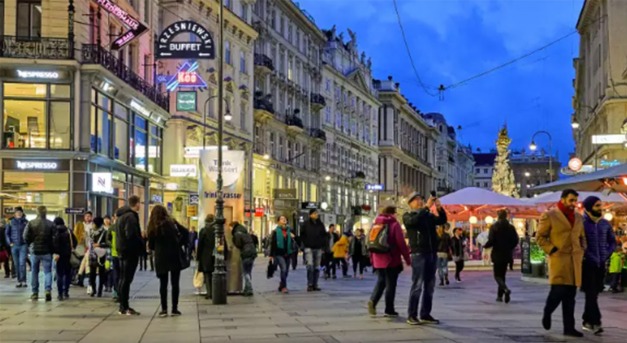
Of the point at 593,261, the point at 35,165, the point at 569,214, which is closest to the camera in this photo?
the point at 569,214

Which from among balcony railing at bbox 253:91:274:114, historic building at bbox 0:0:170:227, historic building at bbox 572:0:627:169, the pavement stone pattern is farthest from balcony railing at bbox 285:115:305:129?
the pavement stone pattern

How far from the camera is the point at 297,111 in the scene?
71.1 m

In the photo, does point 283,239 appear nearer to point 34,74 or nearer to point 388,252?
point 388,252

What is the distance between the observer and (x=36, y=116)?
33219 millimetres

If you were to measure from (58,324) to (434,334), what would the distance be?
18.0 feet

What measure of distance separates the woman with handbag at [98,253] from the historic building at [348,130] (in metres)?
58.0

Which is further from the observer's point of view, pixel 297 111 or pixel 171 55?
pixel 297 111

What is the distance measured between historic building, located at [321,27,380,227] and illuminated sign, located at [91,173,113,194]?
1679 inches

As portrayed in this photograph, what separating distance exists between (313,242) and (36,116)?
674 inches

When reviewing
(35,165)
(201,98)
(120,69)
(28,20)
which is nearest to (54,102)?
(35,165)

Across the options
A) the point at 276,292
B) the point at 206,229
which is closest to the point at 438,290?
the point at 276,292

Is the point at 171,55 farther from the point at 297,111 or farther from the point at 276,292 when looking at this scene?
the point at 297,111

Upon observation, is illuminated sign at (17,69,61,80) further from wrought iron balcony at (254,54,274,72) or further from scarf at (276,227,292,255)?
wrought iron balcony at (254,54,274,72)

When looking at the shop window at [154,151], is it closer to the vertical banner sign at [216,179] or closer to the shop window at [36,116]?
the shop window at [36,116]
